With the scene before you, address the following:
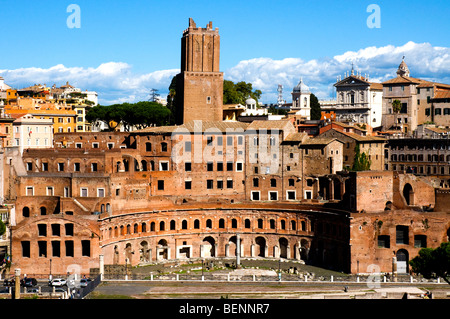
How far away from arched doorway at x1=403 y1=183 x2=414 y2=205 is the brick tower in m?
21.7

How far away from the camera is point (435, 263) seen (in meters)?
52.4

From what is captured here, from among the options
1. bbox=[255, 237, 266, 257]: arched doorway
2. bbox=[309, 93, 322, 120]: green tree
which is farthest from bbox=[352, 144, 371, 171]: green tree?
bbox=[309, 93, 322, 120]: green tree

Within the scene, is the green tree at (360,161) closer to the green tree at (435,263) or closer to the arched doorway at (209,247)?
the arched doorway at (209,247)

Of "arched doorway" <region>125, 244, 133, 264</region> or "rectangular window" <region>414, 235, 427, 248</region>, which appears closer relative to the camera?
"rectangular window" <region>414, 235, 427, 248</region>

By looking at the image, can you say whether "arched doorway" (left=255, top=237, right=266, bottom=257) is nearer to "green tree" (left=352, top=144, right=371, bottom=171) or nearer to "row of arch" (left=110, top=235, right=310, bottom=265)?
"row of arch" (left=110, top=235, right=310, bottom=265)

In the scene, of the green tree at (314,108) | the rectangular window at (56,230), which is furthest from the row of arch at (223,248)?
the green tree at (314,108)

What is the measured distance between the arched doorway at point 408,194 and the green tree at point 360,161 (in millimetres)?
6744

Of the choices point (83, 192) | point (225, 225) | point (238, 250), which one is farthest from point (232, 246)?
point (83, 192)

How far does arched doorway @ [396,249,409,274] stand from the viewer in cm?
6109

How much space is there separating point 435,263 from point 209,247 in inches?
945

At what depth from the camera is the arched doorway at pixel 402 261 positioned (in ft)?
200

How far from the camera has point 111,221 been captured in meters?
62.1
